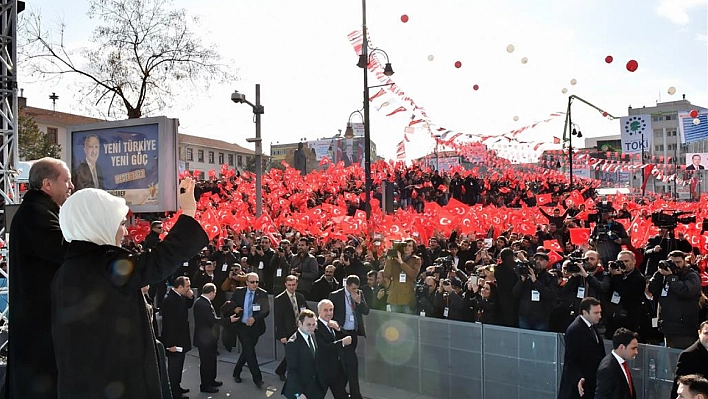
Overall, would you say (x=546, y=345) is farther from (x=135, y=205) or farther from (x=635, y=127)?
(x=635, y=127)

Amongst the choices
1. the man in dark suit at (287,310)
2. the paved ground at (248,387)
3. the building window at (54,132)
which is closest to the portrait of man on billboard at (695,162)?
the paved ground at (248,387)

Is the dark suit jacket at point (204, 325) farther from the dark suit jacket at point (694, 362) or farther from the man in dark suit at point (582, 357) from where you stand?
the dark suit jacket at point (694, 362)

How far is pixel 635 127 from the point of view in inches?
961

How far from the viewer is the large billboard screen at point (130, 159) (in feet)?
11.8

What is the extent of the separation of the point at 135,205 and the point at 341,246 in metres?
9.74

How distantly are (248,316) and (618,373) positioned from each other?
216 inches

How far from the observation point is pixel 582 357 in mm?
5840

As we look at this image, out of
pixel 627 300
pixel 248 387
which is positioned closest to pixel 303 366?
pixel 248 387

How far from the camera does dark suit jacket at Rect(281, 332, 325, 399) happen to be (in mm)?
6398

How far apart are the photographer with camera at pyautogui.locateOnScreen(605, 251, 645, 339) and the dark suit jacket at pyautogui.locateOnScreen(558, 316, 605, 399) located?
5.32 feet

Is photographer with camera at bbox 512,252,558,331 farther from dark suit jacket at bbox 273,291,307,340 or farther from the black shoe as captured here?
the black shoe

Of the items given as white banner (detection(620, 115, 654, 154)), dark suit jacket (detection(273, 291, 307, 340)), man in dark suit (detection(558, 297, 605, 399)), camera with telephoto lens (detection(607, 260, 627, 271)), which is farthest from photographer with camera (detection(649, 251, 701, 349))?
white banner (detection(620, 115, 654, 154))

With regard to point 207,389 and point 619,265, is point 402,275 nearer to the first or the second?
point 619,265

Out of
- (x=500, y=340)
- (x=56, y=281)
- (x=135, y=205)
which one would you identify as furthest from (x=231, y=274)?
(x=56, y=281)
